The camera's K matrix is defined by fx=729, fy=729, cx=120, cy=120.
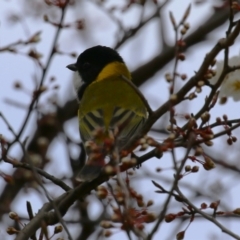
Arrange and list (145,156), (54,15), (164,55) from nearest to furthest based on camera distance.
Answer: (145,156)
(54,15)
(164,55)

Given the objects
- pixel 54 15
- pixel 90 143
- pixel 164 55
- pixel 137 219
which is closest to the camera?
pixel 137 219

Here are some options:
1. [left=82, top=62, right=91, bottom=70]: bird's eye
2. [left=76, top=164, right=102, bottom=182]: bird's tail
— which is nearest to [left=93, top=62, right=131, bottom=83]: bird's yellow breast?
[left=82, top=62, right=91, bottom=70]: bird's eye

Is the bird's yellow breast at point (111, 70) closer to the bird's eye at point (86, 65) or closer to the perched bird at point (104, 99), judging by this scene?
the perched bird at point (104, 99)

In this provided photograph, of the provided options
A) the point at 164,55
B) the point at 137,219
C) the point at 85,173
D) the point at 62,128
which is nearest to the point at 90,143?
the point at 137,219

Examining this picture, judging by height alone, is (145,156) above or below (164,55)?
below

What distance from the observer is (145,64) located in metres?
6.85

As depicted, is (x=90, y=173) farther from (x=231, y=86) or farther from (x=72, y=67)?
(x=72, y=67)

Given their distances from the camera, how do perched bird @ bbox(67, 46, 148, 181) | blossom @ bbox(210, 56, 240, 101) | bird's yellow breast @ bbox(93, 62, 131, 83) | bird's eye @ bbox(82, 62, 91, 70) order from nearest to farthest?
blossom @ bbox(210, 56, 240, 101) → perched bird @ bbox(67, 46, 148, 181) → bird's yellow breast @ bbox(93, 62, 131, 83) → bird's eye @ bbox(82, 62, 91, 70)

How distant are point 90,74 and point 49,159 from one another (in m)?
0.98

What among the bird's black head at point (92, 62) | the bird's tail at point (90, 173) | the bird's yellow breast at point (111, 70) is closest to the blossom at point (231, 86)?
the bird's tail at point (90, 173)

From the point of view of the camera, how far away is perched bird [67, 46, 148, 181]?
402 cm

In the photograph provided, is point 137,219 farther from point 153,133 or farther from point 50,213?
point 153,133

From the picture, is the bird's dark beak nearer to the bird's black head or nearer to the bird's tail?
the bird's black head

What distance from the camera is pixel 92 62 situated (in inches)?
230
